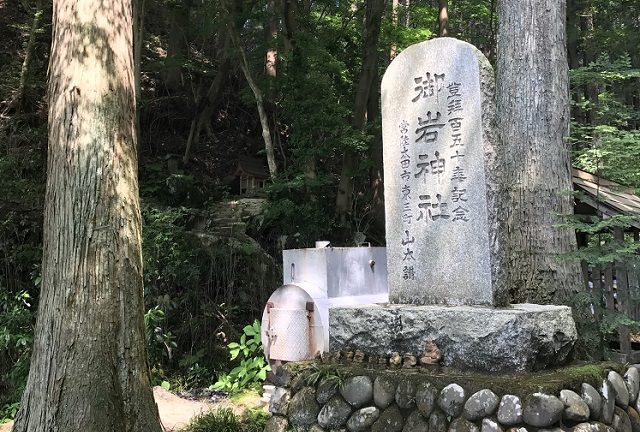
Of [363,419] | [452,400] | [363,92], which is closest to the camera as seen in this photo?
[452,400]

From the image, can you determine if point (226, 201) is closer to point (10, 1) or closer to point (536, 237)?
point (10, 1)

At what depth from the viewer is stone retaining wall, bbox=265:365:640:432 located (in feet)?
10.2

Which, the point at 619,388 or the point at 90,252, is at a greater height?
the point at 90,252

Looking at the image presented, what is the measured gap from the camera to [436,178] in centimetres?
400

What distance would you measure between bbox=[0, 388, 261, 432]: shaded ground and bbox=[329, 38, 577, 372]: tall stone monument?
287 cm

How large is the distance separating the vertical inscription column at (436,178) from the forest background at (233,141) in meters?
1.97

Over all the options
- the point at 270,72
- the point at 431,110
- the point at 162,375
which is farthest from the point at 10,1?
the point at 431,110

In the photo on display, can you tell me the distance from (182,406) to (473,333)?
455 centimetres

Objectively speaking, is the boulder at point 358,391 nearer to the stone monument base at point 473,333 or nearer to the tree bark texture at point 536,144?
the stone monument base at point 473,333

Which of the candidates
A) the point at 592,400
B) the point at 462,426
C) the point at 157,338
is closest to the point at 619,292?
the point at 592,400

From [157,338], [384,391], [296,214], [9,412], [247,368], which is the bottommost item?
[9,412]

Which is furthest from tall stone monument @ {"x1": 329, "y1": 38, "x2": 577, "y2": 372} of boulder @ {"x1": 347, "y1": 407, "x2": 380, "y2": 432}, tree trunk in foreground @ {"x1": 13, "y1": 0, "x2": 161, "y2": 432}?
tree trunk in foreground @ {"x1": 13, "y1": 0, "x2": 161, "y2": 432}

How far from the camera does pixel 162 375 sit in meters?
8.10

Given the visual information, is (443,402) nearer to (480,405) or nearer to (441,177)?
(480,405)
